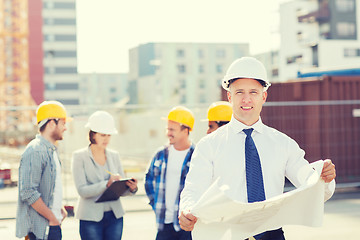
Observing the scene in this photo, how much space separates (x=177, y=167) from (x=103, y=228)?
832 mm

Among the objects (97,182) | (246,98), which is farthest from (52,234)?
(246,98)

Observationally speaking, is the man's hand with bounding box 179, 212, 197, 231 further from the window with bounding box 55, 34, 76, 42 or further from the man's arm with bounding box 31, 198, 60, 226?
the window with bounding box 55, 34, 76, 42

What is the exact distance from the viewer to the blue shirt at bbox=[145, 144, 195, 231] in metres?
5.11

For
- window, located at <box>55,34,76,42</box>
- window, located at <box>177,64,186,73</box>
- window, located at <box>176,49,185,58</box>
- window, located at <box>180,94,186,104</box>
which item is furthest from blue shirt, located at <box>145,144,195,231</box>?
window, located at <box>55,34,76,42</box>

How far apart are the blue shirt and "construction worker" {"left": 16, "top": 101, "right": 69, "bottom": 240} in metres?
0.88

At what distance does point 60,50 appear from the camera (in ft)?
353

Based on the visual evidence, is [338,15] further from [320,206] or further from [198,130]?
[320,206]

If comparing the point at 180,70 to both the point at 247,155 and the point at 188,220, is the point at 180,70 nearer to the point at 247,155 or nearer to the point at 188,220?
the point at 247,155

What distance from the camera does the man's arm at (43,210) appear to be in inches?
175

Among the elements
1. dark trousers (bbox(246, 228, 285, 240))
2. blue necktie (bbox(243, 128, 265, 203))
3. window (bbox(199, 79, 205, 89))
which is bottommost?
dark trousers (bbox(246, 228, 285, 240))

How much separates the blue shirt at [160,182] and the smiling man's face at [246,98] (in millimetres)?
2098

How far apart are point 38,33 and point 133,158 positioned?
93.8 meters

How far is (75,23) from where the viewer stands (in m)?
108

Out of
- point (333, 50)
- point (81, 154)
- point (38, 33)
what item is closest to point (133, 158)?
point (81, 154)
